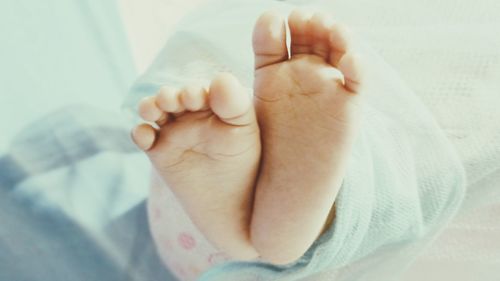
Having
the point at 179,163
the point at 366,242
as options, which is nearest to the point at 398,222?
the point at 366,242

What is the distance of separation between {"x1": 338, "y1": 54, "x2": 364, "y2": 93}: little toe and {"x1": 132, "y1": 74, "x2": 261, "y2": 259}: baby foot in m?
0.07

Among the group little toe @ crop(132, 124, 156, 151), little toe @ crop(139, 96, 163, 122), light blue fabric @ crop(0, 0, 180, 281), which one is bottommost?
light blue fabric @ crop(0, 0, 180, 281)

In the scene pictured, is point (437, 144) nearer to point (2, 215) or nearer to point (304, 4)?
point (304, 4)

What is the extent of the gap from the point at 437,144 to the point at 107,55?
1.19 feet

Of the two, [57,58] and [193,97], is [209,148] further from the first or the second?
[57,58]

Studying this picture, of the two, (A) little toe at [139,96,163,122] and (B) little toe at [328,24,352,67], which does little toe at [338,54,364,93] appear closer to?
(B) little toe at [328,24,352,67]

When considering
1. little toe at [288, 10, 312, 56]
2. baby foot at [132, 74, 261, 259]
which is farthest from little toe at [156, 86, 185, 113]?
little toe at [288, 10, 312, 56]

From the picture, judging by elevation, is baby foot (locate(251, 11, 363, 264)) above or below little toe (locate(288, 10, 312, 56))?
below

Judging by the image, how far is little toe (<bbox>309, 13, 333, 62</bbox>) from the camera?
1.12 feet

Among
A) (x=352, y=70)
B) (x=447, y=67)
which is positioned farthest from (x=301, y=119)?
(x=447, y=67)

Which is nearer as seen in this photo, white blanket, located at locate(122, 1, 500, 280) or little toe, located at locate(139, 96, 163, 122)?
little toe, located at locate(139, 96, 163, 122)

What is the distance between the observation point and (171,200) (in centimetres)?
49

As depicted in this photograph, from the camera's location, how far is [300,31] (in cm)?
35

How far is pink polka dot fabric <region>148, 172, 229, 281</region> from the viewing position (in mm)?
481
